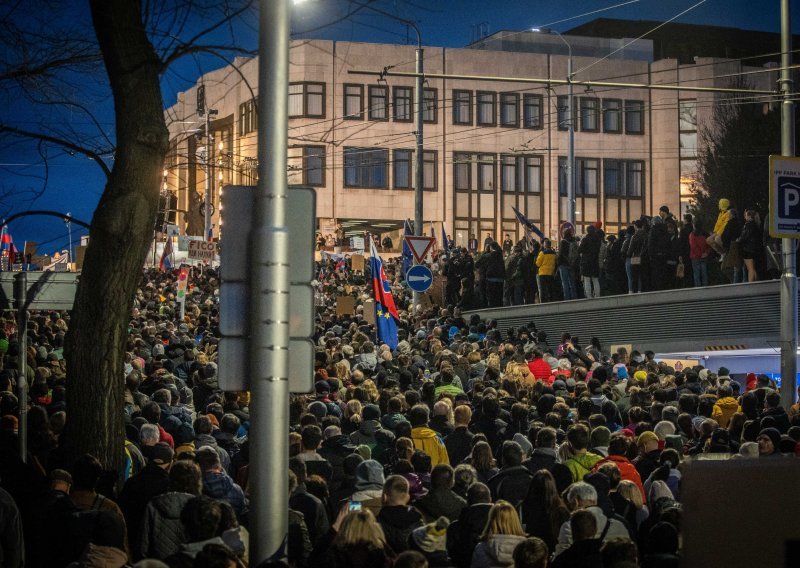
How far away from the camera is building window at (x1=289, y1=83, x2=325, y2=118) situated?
7081 centimetres

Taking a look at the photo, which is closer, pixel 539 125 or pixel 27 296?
pixel 27 296

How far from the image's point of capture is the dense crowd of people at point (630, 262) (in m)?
22.6

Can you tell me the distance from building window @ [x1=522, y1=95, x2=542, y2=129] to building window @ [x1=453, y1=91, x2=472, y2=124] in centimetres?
333

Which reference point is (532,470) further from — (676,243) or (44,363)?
(676,243)

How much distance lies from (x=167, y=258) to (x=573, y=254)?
977 inches

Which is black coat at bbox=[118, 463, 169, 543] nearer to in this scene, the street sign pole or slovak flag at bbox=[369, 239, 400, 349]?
the street sign pole

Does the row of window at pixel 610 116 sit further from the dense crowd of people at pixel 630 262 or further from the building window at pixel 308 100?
the dense crowd of people at pixel 630 262

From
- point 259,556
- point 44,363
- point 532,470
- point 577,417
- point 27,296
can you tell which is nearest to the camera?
point 259,556

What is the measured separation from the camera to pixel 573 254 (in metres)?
27.6

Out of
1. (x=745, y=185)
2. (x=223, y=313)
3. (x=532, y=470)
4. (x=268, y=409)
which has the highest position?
(x=745, y=185)

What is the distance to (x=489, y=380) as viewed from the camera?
17.9m

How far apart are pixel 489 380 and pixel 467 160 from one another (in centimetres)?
5626

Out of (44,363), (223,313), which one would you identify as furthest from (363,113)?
(223,313)

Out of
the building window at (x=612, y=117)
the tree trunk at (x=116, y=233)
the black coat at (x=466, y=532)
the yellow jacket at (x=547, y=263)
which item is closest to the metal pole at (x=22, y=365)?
the tree trunk at (x=116, y=233)
